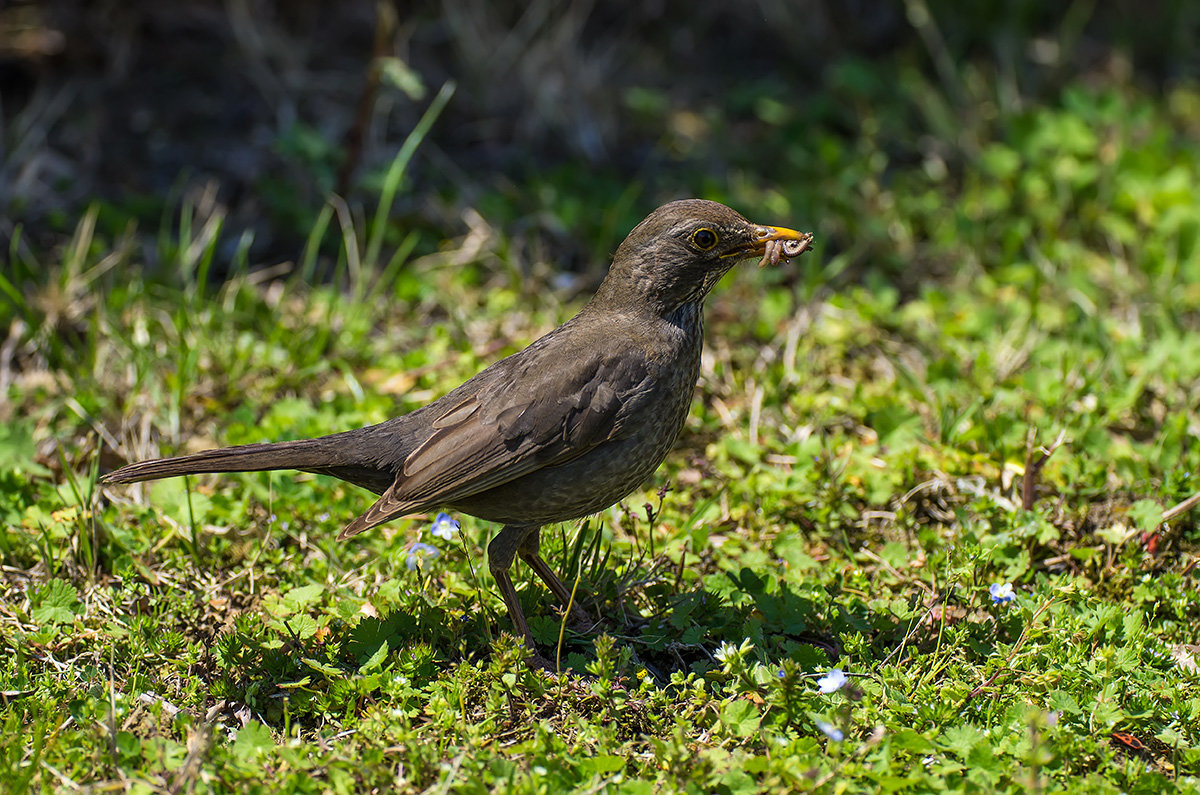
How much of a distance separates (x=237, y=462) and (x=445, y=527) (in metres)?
0.72

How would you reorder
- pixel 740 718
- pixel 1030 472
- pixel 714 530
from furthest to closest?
pixel 714 530, pixel 1030 472, pixel 740 718

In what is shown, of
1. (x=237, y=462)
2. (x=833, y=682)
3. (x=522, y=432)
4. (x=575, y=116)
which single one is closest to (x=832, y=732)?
(x=833, y=682)

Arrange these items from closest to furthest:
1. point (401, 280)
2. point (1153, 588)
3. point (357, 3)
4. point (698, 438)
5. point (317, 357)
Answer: point (1153, 588)
point (698, 438)
point (317, 357)
point (401, 280)
point (357, 3)

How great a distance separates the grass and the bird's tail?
0.48m

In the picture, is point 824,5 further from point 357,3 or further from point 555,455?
point 555,455

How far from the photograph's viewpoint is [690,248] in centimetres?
412

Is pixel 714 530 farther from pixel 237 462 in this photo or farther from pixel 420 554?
pixel 237 462

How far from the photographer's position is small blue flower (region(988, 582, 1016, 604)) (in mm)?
3830

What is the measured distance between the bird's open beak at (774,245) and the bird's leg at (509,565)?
4.07 feet

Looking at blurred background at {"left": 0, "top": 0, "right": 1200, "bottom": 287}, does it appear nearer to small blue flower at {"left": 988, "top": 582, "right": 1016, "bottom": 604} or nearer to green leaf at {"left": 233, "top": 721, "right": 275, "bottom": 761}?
small blue flower at {"left": 988, "top": 582, "right": 1016, "bottom": 604}

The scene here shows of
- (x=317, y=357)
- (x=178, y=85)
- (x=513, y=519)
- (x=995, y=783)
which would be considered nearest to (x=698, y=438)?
(x=513, y=519)

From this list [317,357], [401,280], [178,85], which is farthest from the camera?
[178,85]

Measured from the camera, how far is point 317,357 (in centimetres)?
562

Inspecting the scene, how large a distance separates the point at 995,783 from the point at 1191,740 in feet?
2.19
